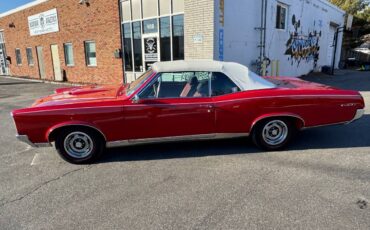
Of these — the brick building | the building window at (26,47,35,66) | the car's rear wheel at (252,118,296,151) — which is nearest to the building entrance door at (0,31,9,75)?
the brick building

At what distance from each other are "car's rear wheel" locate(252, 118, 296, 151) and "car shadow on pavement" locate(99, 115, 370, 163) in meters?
0.18

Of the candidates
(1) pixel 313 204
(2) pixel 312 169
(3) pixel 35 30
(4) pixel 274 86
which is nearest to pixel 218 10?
(4) pixel 274 86

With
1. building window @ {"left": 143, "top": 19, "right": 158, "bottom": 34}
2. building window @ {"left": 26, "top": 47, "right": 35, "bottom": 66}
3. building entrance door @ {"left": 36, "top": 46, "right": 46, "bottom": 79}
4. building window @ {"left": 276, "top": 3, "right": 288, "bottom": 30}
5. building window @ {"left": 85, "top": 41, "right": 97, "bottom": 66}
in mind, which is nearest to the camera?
building window @ {"left": 143, "top": 19, "right": 158, "bottom": 34}

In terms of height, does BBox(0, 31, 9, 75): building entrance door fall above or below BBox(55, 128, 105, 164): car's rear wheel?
above

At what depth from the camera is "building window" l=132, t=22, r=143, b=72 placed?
465 inches

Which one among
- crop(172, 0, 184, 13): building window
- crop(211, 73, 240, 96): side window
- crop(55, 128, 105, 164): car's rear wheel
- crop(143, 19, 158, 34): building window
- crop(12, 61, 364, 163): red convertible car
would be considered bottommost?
crop(55, 128, 105, 164): car's rear wheel

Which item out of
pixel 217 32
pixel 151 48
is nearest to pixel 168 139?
pixel 217 32

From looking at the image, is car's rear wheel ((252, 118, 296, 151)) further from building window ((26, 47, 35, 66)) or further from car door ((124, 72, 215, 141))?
building window ((26, 47, 35, 66))

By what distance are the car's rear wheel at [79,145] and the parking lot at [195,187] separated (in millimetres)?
149

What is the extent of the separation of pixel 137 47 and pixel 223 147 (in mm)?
8835

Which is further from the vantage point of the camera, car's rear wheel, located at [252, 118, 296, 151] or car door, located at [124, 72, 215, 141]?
car's rear wheel, located at [252, 118, 296, 151]

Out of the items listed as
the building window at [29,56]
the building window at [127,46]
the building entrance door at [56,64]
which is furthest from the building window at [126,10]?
the building window at [29,56]

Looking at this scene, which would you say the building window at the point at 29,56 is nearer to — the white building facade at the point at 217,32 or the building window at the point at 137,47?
the white building facade at the point at 217,32

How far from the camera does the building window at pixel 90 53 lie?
47.3 feet
